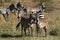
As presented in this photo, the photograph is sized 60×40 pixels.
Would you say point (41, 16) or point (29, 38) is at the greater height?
point (41, 16)

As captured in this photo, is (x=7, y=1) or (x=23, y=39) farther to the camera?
(x=7, y=1)

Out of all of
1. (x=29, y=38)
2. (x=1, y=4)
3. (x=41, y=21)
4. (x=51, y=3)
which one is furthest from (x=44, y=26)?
(x=1, y=4)

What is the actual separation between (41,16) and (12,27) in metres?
2.45

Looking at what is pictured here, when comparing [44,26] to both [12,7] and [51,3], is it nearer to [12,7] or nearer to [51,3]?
[12,7]

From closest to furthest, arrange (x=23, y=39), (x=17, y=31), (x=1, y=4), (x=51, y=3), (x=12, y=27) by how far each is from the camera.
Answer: (x=23, y=39)
(x=17, y=31)
(x=12, y=27)
(x=51, y=3)
(x=1, y=4)

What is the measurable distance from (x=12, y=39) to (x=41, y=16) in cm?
216

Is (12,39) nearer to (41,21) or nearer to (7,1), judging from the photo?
(41,21)

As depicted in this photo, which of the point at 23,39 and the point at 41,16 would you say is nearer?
the point at 23,39

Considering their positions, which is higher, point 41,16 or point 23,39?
point 41,16

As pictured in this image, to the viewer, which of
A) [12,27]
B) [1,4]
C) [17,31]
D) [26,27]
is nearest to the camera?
[26,27]

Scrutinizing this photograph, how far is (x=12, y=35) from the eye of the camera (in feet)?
47.0

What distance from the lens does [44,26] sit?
14359mm

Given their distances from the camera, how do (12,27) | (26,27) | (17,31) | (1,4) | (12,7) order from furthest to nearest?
(1,4)
(12,7)
(12,27)
(17,31)
(26,27)

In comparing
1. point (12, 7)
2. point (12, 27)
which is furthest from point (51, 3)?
point (12, 27)
